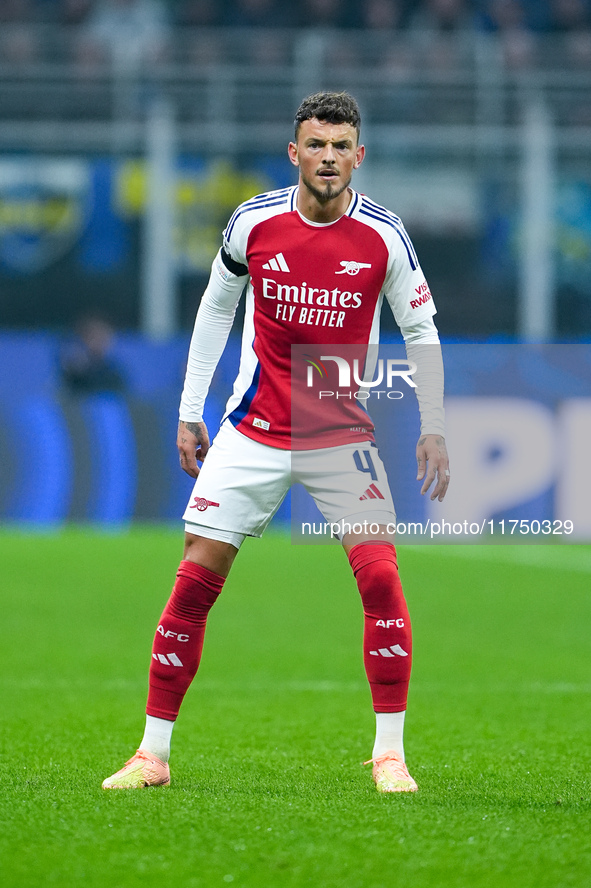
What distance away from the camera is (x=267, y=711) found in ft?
17.4

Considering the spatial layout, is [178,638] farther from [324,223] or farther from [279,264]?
[324,223]

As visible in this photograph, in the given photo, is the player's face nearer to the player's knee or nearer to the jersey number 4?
the jersey number 4

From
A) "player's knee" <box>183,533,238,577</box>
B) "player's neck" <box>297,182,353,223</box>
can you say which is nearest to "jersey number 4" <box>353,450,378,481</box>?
"player's knee" <box>183,533,238,577</box>

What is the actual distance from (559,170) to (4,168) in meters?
6.34

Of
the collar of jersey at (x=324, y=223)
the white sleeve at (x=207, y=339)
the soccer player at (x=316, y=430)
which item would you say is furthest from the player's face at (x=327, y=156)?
the white sleeve at (x=207, y=339)

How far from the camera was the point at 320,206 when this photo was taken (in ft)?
12.7

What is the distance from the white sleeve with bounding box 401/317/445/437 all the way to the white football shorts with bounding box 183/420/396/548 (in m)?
0.21

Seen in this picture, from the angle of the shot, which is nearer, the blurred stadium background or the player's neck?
the player's neck

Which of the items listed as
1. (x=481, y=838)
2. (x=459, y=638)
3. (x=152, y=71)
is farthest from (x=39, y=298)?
(x=481, y=838)

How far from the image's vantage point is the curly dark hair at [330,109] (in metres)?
3.78

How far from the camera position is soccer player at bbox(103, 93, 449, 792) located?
381 centimetres

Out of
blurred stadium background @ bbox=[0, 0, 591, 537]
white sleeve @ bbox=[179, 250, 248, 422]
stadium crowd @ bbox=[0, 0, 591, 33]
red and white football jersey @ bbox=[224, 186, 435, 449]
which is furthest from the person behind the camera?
stadium crowd @ bbox=[0, 0, 591, 33]

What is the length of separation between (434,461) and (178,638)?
3.09 ft

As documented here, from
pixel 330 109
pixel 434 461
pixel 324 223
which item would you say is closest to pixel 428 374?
pixel 434 461
